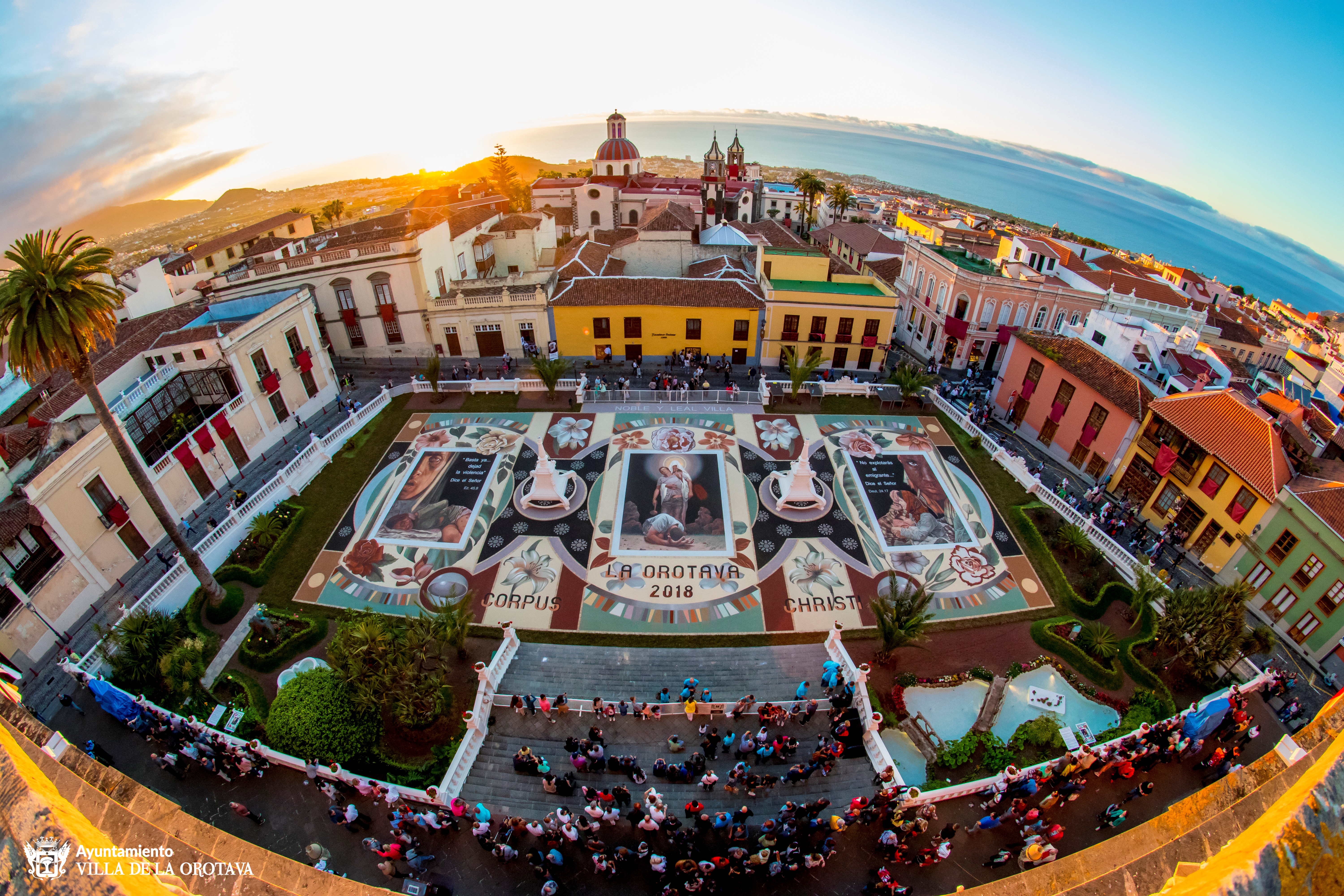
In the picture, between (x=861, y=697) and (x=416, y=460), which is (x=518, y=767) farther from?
(x=416, y=460)

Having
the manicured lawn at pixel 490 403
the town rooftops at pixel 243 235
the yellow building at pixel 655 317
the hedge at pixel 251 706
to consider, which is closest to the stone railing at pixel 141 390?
the hedge at pixel 251 706

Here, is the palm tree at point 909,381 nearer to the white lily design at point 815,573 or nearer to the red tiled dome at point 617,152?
the white lily design at point 815,573

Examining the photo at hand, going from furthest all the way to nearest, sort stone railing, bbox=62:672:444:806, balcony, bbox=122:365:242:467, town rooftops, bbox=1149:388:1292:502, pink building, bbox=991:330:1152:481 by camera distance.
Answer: pink building, bbox=991:330:1152:481
balcony, bbox=122:365:242:467
town rooftops, bbox=1149:388:1292:502
stone railing, bbox=62:672:444:806

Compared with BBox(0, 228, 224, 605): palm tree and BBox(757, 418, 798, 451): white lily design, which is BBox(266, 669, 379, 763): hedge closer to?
BBox(0, 228, 224, 605): palm tree

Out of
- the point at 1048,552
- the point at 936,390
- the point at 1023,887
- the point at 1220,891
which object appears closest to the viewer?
the point at 1220,891

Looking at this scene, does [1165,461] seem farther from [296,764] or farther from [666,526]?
[296,764]

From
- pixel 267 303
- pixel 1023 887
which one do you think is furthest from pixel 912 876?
pixel 267 303

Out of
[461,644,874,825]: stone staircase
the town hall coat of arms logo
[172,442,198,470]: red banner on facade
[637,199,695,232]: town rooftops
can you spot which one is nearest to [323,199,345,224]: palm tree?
[637,199,695,232]: town rooftops
